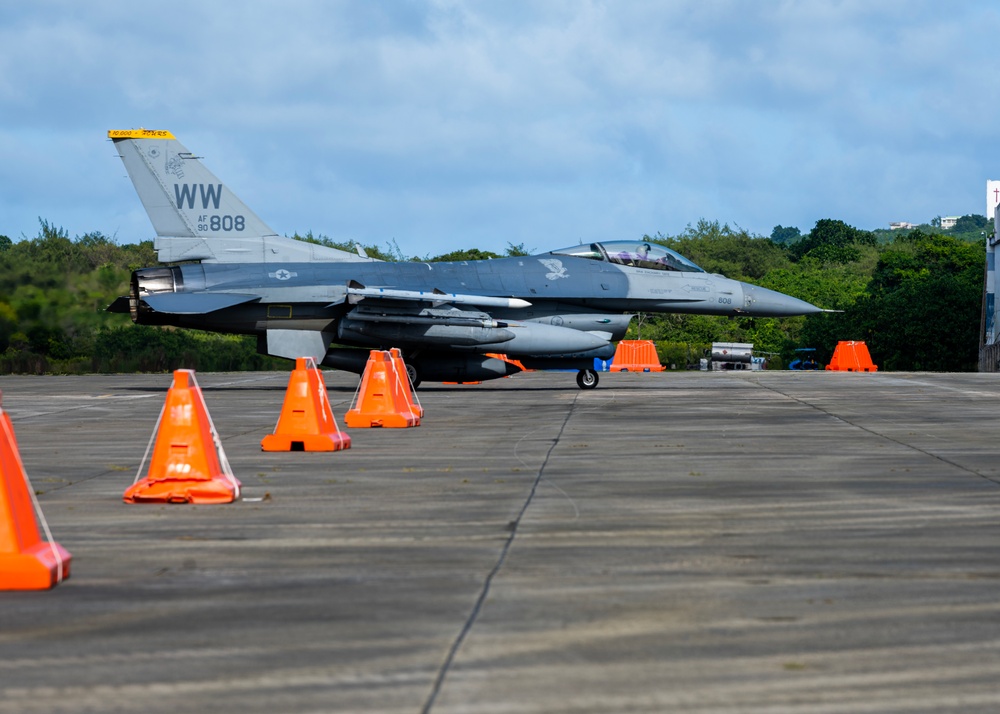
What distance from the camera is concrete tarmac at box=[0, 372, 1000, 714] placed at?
4488 millimetres

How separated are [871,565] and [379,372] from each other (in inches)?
428

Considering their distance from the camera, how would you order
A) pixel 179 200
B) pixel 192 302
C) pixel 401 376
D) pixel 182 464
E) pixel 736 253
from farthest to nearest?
pixel 736 253 < pixel 179 200 < pixel 192 302 < pixel 401 376 < pixel 182 464

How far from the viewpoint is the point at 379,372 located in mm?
17031

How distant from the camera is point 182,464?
953 centimetres

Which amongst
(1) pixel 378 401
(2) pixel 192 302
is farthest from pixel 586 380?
(1) pixel 378 401

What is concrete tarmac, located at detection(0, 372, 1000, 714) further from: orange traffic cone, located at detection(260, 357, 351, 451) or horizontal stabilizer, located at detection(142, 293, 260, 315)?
horizontal stabilizer, located at detection(142, 293, 260, 315)

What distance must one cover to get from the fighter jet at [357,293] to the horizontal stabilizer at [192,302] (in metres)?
0.03

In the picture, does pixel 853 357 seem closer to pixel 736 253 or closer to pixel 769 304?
pixel 769 304

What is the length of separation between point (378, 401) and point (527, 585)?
10.8m

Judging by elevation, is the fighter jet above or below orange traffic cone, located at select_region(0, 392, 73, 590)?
above

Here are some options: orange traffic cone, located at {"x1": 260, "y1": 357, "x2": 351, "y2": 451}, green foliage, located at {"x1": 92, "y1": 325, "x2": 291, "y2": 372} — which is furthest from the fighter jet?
green foliage, located at {"x1": 92, "y1": 325, "x2": 291, "y2": 372}

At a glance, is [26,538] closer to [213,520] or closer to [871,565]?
[213,520]

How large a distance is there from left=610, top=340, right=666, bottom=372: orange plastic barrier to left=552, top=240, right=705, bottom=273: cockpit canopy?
17.0 metres

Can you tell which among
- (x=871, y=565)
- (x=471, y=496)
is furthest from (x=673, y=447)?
(x=871, y=565)
